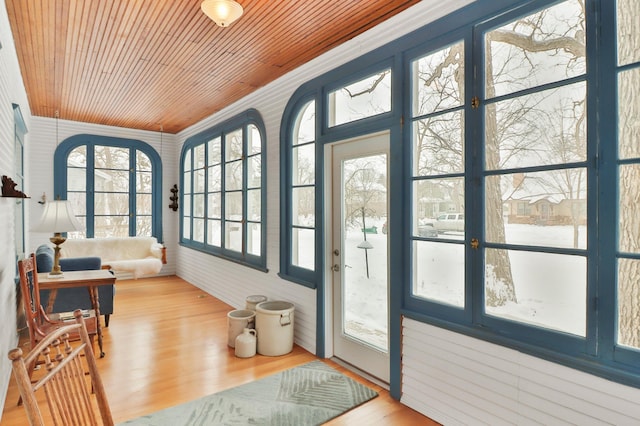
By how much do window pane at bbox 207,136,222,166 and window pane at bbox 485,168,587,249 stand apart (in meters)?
4.48

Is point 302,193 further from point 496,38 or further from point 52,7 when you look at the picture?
point 52,7

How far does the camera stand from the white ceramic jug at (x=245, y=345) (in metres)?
3.53

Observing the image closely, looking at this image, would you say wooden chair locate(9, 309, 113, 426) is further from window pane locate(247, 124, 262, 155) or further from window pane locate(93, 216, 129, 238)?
window pane locate(93, 216, 129, 238)

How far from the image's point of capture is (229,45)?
341 centimetres

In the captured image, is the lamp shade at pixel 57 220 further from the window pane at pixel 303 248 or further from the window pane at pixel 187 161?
the window pane at pixel 187 161

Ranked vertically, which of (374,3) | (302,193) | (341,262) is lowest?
(341,262)

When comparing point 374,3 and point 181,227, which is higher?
point 374,3

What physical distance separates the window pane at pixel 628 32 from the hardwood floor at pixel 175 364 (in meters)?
2.37

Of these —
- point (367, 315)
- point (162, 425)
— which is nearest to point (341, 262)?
point (367, 315)

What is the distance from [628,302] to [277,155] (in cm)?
337

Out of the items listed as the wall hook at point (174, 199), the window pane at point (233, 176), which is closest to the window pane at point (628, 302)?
the window pane at point (233, 176)

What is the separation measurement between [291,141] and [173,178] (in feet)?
14.8

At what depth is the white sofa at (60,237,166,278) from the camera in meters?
6.11

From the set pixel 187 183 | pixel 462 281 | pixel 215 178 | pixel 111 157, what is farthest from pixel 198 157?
pixel 462 281
